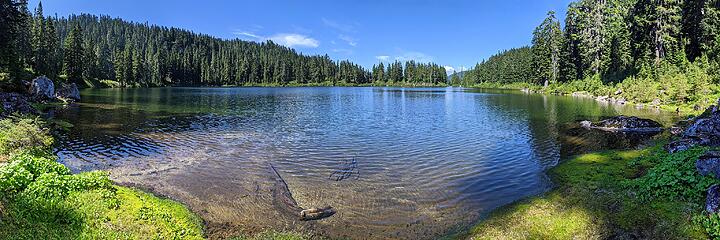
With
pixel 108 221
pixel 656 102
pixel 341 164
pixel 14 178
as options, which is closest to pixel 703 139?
pixel 341 164

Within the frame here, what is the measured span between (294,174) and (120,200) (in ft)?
30.6

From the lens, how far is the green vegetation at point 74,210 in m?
10.5

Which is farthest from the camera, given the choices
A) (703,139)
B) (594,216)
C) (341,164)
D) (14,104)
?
(14,104)

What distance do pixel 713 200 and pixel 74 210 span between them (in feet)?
60.0

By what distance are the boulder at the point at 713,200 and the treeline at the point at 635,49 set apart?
160ft

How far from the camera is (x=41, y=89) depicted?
5784cm

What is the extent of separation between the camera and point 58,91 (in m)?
64.9

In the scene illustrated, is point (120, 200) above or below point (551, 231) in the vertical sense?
above

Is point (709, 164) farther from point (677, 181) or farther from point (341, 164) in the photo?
point (341, 164)

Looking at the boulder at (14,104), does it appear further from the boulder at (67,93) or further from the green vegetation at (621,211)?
the green vegetation at (621,211)

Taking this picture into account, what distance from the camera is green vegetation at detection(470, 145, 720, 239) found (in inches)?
477

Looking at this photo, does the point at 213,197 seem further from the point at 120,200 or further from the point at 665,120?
the point at 665,120

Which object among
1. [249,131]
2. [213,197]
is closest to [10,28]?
[249,131]

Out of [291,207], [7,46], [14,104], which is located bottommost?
[291,207]
